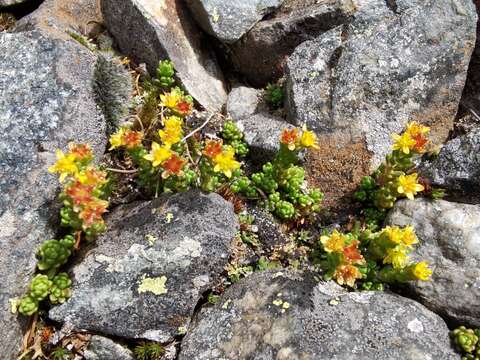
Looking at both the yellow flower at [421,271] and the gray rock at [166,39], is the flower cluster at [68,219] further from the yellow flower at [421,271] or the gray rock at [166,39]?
the yellow flower at [421,271]

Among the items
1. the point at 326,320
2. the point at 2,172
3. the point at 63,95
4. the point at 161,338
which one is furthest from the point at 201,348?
the point at 63,95

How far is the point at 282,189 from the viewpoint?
492 centimetres

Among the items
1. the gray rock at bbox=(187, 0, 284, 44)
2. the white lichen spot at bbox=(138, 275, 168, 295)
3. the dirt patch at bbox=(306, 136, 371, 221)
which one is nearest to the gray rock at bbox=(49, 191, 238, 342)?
the white lichen spot at bbox=(138, 275, 168, 295)

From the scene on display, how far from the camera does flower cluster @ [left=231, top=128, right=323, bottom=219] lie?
476 cm

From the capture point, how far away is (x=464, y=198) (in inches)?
183

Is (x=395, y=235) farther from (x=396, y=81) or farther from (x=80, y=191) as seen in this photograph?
(x=80, y=191)

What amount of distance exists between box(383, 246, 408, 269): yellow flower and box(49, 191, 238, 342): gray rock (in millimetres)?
1270

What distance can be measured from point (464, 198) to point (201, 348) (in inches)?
102

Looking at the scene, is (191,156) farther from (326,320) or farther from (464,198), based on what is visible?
(464,198)

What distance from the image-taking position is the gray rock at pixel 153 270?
4098 mm

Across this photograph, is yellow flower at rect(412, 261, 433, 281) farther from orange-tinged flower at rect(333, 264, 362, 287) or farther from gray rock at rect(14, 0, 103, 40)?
gray rock at rect(14, 0, 103, 40)

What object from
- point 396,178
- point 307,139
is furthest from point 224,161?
point 396,178

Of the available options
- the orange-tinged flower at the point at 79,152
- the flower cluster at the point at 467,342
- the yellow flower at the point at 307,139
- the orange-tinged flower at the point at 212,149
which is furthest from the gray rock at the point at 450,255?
the orange-tinged flower at the point at 79,152

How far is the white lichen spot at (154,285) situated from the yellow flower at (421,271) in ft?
6.34
